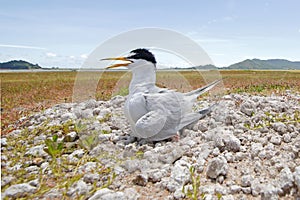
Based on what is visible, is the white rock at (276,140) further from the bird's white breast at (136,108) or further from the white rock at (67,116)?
the white rock at (67,116)

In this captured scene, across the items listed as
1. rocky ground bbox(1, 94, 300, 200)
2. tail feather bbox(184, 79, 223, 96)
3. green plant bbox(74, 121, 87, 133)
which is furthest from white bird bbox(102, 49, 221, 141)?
green plant bbox(74, 121, 87, 133)

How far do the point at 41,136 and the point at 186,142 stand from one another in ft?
6.59

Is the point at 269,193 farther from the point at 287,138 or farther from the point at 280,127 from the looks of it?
the point at 280,127

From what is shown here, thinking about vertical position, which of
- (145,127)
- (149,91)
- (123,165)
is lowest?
(123,165)

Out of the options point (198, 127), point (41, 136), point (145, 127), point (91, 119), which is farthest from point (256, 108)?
point (41, 136)

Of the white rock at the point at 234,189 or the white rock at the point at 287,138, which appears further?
the white rock at the point at 287,138

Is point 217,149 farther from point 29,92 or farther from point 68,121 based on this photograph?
point 29,92

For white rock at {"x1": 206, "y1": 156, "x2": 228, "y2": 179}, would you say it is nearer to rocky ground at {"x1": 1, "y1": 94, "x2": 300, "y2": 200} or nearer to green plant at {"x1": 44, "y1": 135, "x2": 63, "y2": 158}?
rocky ground at {"x1": 1, "y1": 94, "x2": 300, "y2": 200}

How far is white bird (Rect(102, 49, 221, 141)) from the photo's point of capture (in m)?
4.02

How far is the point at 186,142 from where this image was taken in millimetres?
4035

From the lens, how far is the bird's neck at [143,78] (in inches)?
172

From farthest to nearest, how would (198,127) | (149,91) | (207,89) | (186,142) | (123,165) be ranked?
1. (207,89)
2. (198,127)
3. (149,91)
4. (186,142)
5. (123,165)

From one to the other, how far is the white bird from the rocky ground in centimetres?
20

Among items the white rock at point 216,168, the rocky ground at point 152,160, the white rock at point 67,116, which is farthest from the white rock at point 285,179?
the white rock at point 67,116
